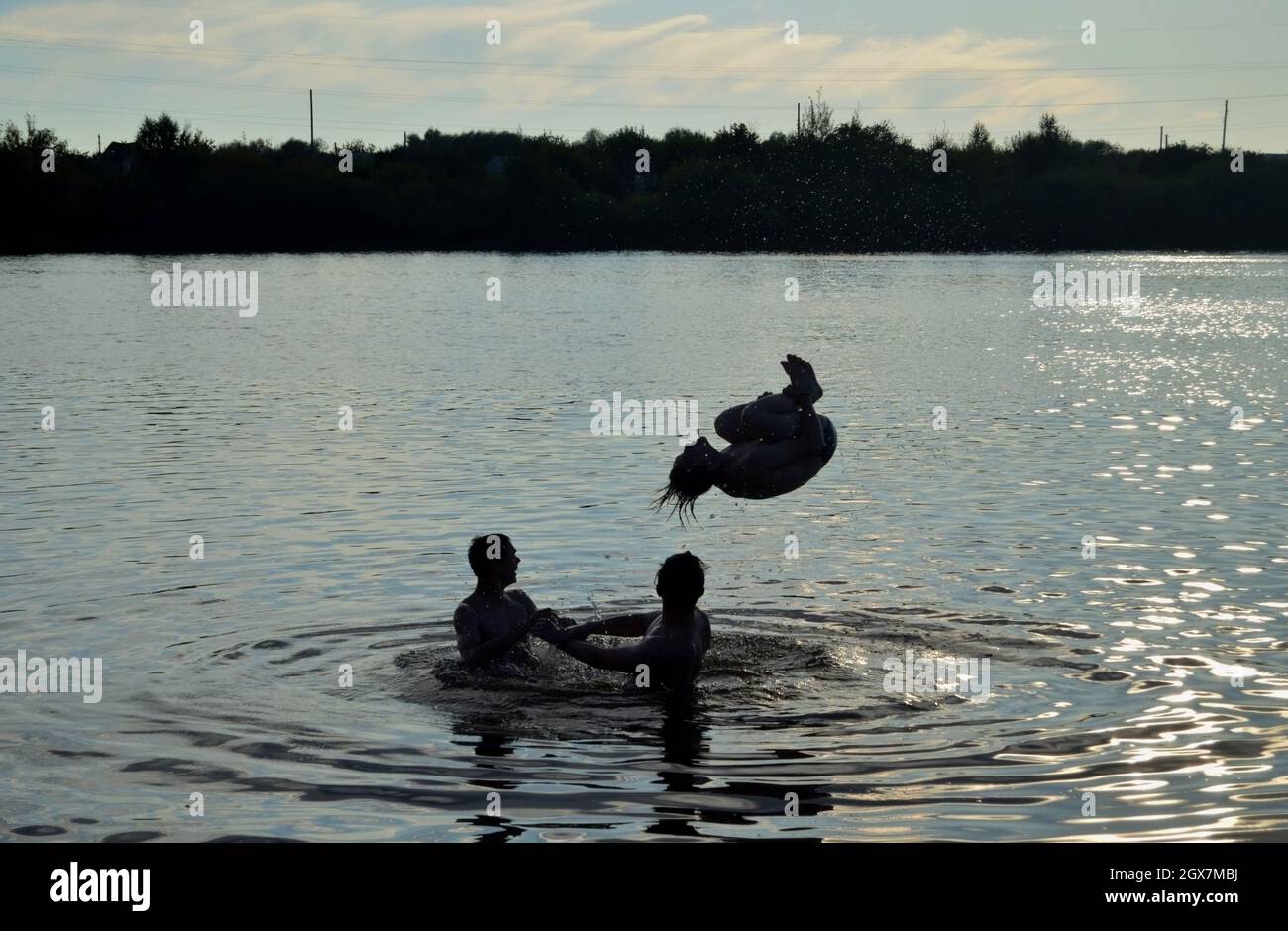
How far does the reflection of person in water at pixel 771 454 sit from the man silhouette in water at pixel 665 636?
2.16ft

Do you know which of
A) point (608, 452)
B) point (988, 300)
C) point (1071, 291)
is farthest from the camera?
point (1071, 291)

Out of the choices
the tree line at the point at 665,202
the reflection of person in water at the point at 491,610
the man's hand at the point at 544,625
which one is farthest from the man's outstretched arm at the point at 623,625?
the tree line at the point at 665,202

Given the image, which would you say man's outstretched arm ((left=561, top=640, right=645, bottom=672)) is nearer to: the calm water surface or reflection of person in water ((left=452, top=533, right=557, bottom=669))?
the calm water surface

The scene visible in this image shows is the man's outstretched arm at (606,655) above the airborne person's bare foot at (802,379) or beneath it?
beneath

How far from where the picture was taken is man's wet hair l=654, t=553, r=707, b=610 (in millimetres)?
11469

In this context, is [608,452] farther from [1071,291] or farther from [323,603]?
[1071,291]

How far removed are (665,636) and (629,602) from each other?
3.47 meters

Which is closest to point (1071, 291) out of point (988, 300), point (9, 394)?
point (988, 300)

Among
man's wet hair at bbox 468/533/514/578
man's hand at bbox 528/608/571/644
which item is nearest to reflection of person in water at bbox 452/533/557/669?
man's wet hair at bbox 468/533/514/578

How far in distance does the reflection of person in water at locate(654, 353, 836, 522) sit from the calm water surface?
1697mm

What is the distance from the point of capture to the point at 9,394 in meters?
33.2

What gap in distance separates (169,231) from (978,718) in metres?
105

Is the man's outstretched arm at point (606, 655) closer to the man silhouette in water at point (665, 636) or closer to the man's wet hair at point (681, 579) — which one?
the man silhouette in water at point (665, 636)

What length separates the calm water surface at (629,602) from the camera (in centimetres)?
966
